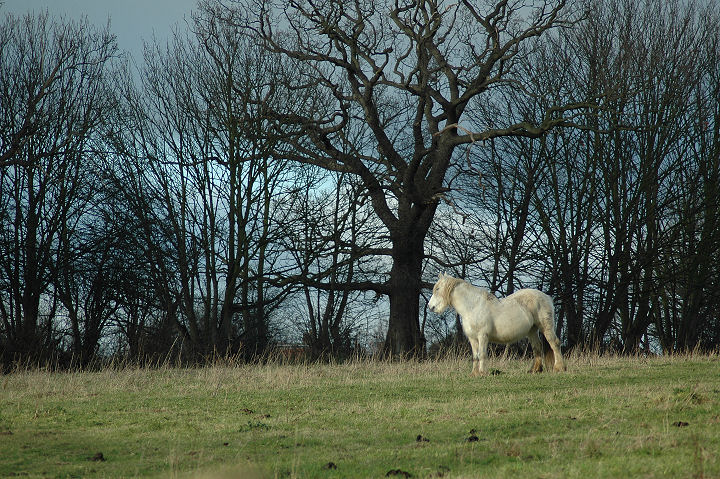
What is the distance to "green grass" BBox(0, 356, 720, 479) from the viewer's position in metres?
6.00

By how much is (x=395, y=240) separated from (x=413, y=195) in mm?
1457

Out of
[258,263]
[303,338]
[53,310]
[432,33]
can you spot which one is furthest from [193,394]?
[303,338]

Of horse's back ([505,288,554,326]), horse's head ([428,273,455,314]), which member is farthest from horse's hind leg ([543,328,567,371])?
horse's head ([428,273,455,314])

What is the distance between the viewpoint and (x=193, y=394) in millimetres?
11336

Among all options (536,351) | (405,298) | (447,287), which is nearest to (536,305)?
(536,351)

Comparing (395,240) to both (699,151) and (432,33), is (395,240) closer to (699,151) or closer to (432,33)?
(432,33)

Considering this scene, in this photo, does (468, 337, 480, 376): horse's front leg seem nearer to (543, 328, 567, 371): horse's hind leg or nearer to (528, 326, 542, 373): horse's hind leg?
(528, 326, 542, 373): horse's hind leg

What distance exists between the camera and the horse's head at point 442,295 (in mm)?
13969

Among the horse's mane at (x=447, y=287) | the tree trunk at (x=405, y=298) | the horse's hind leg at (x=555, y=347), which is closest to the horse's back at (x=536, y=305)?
the horse's hind leg at (x=555, y=347)

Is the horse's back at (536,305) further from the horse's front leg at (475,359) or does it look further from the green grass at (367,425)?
the green grass at (367,425)

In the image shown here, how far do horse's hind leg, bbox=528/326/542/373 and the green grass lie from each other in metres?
0.73

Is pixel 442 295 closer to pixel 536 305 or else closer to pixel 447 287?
pixel 447 287

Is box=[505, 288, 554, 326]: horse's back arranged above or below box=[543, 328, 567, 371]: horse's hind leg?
above

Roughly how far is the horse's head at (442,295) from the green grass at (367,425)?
1.20m
